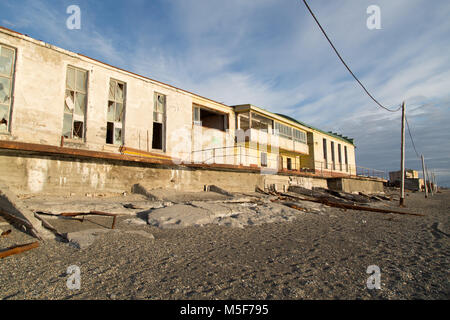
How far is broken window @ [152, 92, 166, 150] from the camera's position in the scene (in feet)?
45.9

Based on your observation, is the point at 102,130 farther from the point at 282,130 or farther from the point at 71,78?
the point at 282,130

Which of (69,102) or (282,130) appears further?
(282,130)

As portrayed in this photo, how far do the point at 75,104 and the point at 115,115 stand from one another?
1777 mm

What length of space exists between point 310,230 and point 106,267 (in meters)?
5.39

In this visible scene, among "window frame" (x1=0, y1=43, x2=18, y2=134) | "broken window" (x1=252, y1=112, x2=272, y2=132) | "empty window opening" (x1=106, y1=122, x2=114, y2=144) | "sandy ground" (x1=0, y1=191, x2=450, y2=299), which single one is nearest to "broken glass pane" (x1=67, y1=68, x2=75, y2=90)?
"window frame" (x1=0, y1=43, x2=18, y2=134)

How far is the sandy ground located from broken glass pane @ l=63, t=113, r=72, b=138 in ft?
18.3

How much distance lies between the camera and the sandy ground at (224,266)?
9.98 ft

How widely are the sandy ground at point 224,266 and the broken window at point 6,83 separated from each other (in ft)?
17.9

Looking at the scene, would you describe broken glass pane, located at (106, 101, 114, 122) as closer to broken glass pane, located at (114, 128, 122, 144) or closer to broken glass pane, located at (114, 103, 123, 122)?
broken glass pane, located at (114, 103, 123, 122)

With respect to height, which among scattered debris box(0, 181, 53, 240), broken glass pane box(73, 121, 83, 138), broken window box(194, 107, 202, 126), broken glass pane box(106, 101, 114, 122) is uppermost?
broken window box(194, 107, 202, 126)

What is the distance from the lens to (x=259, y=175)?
17344 mm

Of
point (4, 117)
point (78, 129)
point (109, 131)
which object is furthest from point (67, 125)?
point (4, 117)

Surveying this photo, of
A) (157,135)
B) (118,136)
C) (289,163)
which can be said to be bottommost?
(289,163)

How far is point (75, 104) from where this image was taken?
1096 centimetres
